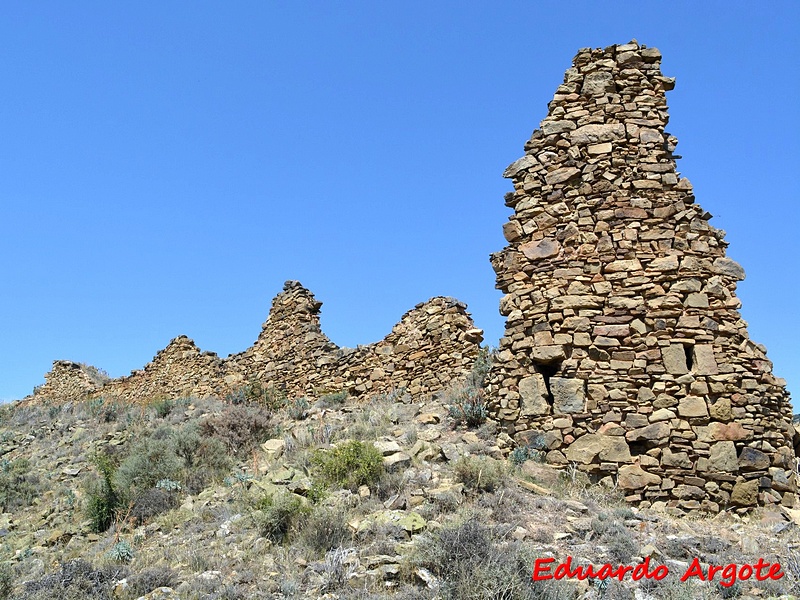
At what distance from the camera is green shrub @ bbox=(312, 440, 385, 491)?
778 cm

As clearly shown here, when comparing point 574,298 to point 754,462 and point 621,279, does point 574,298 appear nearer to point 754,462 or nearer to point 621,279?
point 621,279

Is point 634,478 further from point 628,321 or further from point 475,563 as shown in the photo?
point 475,563

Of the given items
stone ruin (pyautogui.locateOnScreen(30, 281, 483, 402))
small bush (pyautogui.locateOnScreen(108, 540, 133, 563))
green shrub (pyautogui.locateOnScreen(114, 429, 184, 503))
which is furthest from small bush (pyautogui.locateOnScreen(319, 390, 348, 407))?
small bush (pyautogui.locateOnScreen(108, 540, 133, 563))

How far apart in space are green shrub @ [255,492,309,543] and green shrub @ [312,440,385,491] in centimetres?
76

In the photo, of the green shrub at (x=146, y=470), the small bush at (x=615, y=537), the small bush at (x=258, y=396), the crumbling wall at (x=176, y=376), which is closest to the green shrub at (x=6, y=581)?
the green shrub at (x=146, y=470)

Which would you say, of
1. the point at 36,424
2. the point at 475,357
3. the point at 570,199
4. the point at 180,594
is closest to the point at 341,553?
the point at 180,594

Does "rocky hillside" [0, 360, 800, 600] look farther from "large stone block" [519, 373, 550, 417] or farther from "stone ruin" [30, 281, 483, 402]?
"stone ruin" [30, 281, 483, 402]

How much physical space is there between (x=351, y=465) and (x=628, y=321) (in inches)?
162

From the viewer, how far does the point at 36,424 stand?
1705 centimetres

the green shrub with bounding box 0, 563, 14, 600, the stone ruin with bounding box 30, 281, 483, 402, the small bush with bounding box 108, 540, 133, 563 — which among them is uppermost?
the stone ruin with bounding box 30, 281, 483, 402

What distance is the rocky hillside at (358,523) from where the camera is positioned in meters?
5.77

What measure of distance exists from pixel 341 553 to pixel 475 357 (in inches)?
274

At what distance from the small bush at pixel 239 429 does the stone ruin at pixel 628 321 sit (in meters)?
4.44

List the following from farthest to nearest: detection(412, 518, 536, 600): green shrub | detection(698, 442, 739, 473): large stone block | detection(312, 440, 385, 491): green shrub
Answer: detection(698, 442, 739, 473): large stone block
detection(312, 440, 385, 491): green shrub
detection(412, 518, 536, 600): green shrub
